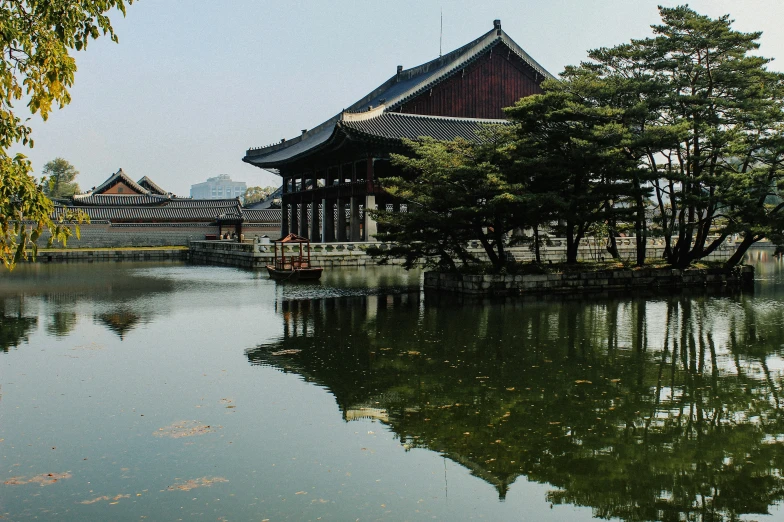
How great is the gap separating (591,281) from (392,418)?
18.5 meters

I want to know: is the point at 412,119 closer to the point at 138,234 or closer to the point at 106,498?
the point at 138,234

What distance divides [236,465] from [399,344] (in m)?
7.39

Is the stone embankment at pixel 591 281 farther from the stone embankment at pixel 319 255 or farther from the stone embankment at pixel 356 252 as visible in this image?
the stone embankment at pixel 319 255

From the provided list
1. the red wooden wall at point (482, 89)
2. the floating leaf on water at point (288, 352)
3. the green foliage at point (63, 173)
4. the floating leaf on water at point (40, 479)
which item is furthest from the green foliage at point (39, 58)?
the green foliage at point (63, 173)

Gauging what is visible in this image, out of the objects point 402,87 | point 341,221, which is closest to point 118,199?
point 341,221

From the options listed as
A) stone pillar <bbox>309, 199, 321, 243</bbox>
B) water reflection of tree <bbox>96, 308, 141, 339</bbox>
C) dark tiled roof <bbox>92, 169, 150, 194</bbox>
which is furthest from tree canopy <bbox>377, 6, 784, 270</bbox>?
dark tiled roof <bbox>92, 169, 150, 194</bbox>

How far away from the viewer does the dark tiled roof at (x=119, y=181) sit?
71438 mm

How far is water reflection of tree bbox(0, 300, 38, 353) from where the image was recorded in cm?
1518

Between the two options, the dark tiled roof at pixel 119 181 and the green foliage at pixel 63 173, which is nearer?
the dark tiled roof at pixel 119 181

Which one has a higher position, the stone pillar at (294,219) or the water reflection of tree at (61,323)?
the stone pillar at (294,219)

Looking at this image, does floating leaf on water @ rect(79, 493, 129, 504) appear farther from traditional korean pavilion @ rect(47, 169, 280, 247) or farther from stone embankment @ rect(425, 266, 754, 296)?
traditional korean pavilion @ rect(47, 169, 280, 247)

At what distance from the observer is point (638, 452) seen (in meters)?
7.93

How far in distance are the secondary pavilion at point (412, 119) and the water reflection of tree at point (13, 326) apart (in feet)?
70.2

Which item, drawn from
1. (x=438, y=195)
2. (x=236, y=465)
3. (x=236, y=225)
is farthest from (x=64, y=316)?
(x=236, y=225)
